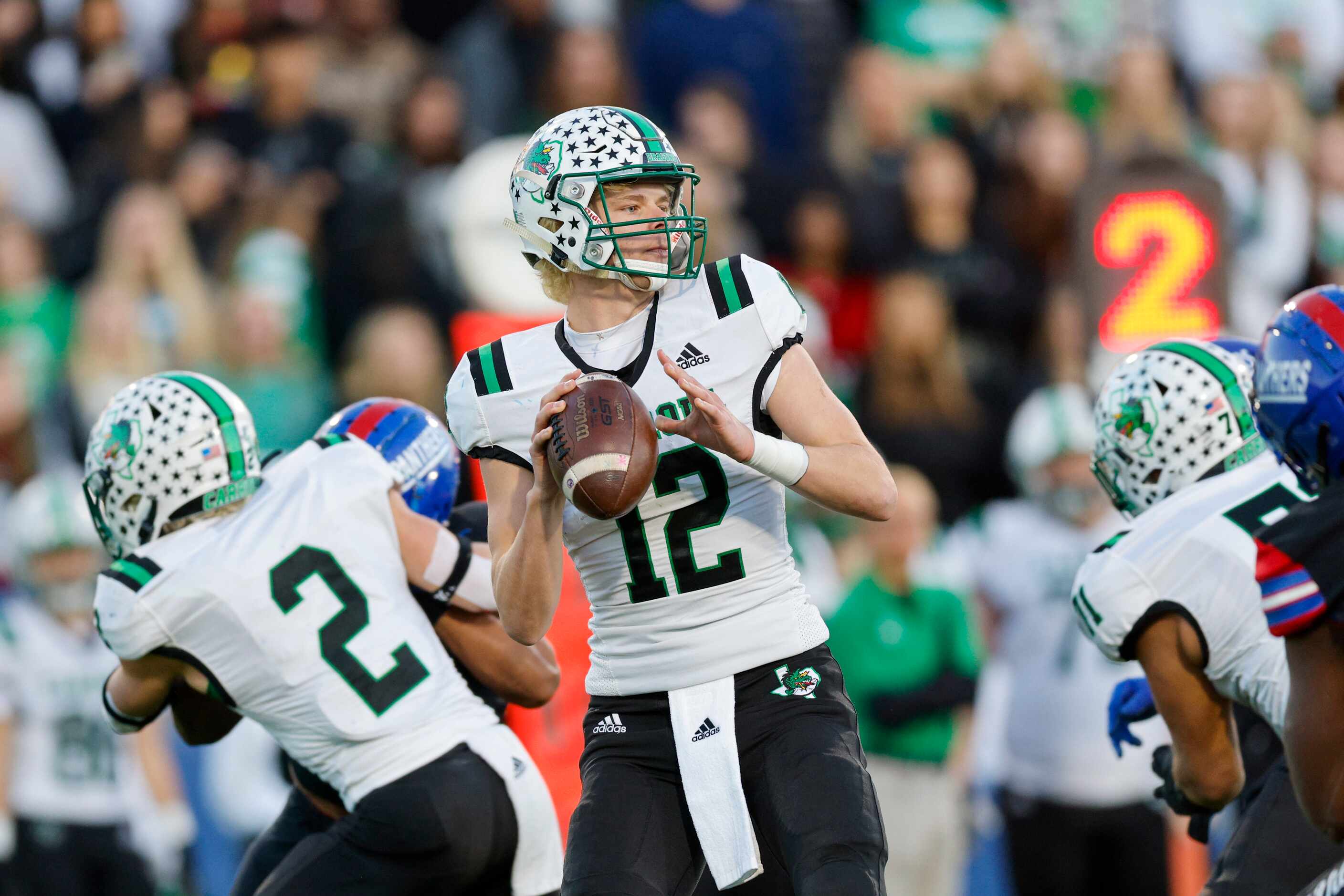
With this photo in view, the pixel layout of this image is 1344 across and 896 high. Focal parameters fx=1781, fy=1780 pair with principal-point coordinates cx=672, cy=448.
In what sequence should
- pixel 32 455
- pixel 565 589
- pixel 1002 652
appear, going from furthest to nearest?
pixel 32 455, pixel 1002 652, pixel 565 589

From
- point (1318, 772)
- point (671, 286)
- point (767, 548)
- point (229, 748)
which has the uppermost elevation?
point (671, 286)

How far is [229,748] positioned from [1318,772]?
19.8ft

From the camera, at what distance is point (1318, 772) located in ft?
10.8

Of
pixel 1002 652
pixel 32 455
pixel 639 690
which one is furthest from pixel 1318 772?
pixel 32 455

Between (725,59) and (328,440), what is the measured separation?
6152 mm

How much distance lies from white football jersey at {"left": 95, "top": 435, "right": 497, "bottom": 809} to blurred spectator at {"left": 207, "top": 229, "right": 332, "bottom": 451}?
4.04m

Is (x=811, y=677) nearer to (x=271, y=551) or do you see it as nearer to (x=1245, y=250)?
(x=271, y=551)

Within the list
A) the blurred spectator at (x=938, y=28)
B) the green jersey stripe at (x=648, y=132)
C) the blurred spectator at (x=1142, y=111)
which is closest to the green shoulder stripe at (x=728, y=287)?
the green jersey stripe at (x=648, y=132)

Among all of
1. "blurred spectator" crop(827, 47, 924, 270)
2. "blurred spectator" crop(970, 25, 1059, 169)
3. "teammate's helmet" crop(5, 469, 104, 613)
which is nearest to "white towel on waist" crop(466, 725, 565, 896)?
"teammate's helmet" crop(5, 469, 104, 613)

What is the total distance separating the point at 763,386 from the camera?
3949mm

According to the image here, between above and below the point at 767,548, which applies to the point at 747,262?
above

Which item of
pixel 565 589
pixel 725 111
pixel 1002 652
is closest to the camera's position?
pixel 565 589

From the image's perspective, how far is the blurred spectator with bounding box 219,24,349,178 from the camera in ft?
31.6

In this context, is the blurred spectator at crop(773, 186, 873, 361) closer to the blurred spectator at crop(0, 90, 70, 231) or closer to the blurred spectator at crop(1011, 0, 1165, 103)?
the blurred spectator at crop(1011, 0, 1165, 103)
